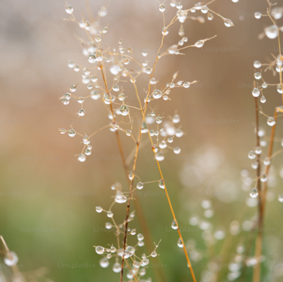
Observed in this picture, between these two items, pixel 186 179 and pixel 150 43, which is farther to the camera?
pixel 150 43

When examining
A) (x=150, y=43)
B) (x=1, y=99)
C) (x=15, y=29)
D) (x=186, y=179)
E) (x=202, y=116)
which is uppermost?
(x=15, y=29)

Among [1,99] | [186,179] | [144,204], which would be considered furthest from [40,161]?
[186,179]

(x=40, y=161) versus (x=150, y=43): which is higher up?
(x=150, y=43)

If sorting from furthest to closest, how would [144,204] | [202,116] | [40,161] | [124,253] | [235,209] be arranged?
[202,116], [40,161], [144,204], [235,209], [124,253]

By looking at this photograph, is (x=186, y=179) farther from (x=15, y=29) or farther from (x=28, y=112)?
(x=15, y=29)

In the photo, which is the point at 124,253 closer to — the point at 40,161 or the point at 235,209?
the point at 235,209

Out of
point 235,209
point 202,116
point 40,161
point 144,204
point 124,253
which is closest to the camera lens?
point 124,253

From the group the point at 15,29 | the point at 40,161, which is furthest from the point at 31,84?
the point at 40,161
